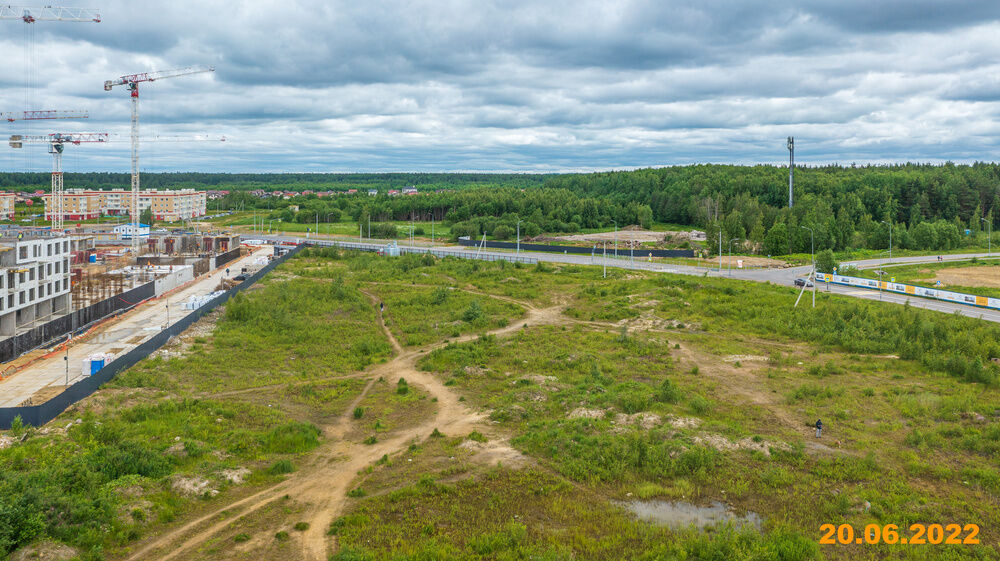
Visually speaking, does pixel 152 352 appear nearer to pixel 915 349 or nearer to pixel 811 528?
pixel 811 528

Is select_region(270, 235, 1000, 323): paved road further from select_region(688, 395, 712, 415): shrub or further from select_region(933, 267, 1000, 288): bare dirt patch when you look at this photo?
select_region(688, 395, 712, 415): shrub

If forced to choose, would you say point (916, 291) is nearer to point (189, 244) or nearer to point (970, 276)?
point (970, 276)

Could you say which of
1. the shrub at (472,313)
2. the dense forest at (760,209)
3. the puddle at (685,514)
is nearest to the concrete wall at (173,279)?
the shrub at (472,313)

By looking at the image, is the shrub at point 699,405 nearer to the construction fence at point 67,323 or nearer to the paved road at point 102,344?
the paved road at point 102,344

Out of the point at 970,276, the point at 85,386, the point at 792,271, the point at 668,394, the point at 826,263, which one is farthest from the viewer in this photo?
the point at 792,271

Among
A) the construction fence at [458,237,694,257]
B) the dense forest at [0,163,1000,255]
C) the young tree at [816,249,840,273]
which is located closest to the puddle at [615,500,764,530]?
the young tree at [816,249,840,273]

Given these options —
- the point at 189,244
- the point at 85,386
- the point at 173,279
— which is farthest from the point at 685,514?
the point at 189,244
